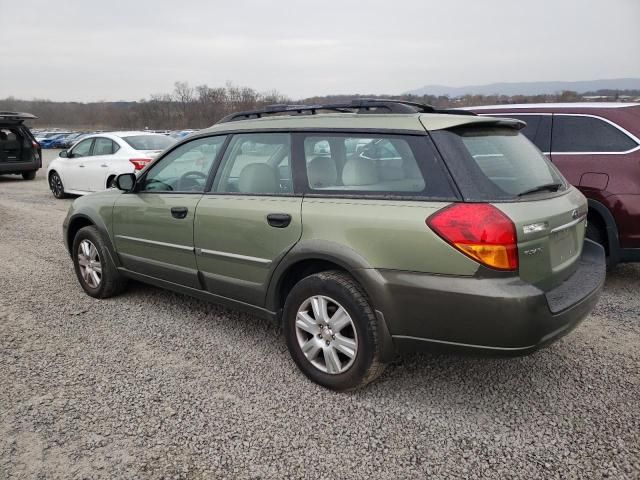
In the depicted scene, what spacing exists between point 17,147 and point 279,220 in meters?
15.8

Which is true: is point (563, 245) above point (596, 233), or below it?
above

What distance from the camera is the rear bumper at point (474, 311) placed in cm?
244

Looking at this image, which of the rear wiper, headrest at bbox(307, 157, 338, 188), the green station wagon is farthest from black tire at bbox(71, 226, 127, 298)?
the rear wiper

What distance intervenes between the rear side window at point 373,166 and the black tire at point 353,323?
0.54m

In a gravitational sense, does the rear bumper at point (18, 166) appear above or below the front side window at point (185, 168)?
below

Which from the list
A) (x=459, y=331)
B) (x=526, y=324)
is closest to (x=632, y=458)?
(x=526, y=324)

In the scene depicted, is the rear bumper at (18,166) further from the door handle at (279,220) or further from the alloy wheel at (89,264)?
the door handle at (279,220)

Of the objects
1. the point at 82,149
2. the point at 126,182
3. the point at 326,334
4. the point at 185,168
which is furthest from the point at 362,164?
the point at 82,149

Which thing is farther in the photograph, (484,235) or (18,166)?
(18,166)

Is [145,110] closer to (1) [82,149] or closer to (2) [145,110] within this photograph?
(2) [145,110]

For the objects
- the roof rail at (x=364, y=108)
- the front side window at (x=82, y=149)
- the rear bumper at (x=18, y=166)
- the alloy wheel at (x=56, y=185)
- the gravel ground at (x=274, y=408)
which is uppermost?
the roof rail at (x=364, y=108)

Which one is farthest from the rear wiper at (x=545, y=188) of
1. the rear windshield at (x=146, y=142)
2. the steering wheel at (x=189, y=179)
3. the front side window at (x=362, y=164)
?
the rear windshield at (x=146, y=142)

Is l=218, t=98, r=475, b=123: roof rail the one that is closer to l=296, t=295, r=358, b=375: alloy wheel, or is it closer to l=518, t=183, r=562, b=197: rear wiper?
l=518, t=183, r=562, b=197: rear wiper

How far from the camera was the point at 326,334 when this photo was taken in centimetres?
298
